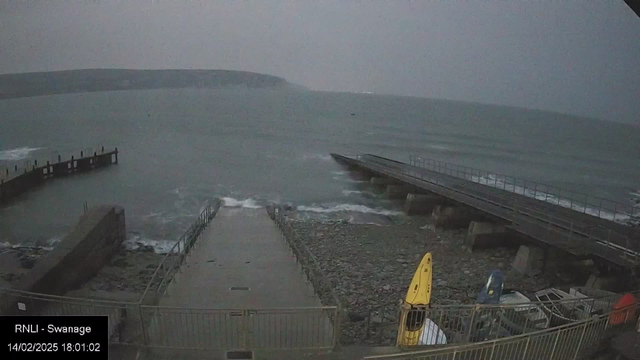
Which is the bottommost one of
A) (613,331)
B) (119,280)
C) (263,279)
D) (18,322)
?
(119,280)

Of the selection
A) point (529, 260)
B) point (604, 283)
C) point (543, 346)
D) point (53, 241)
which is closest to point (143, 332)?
point (543, 346)

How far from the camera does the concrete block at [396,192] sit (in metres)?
25.5

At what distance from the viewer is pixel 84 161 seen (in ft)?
106

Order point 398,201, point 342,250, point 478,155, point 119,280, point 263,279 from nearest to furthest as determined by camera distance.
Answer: point 263,279
point 119,280
point 342,250
point 398,201
point 478,155

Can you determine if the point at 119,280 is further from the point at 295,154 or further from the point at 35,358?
the point at 295,154

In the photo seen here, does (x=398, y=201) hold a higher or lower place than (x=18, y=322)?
lower

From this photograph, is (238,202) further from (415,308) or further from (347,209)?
(415,308)

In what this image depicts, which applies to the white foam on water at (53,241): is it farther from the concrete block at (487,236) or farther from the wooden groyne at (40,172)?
the concrete block at (487,236)

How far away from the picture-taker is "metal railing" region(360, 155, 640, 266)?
11454 millimetres

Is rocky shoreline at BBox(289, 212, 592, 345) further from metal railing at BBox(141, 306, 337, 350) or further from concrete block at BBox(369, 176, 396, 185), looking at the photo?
concrete block at BBox(369, 176, 396, 185)

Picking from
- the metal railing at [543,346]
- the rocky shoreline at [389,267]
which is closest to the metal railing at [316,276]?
the metal railing at [543,346]

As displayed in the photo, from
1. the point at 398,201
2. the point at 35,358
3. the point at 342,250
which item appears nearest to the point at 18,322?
the point at 35,358

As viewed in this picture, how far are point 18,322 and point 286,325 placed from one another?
3.35 metres

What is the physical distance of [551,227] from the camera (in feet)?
44.6
